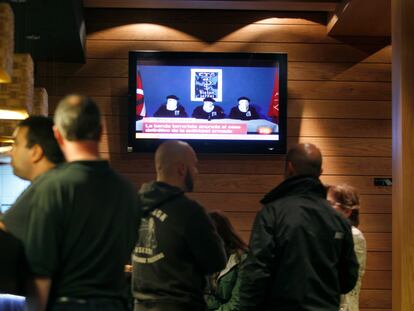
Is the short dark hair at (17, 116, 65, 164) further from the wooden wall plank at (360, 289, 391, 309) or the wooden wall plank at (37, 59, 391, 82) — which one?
the wooden wall plank at (360, 289, 391, 309)

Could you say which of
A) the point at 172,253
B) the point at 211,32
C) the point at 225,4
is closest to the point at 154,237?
the point at 172,253

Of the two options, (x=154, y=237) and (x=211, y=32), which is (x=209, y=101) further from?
(x=154, y=237)

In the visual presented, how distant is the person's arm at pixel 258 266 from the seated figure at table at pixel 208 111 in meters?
2.77

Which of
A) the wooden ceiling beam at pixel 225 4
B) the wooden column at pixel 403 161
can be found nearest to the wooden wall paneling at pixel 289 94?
the wooden ceiling beam at pixel 225 4

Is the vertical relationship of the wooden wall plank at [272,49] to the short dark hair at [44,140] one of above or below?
above

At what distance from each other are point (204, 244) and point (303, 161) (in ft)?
1.82

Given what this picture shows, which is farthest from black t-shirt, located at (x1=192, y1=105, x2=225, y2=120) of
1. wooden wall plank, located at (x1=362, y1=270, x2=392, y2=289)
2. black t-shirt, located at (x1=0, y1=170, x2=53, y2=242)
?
black t-shirt, located at (x1=0, y1=170, x2=53, y2=242)

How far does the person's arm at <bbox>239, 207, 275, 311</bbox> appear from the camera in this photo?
2.74 m

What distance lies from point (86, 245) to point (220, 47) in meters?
3.97

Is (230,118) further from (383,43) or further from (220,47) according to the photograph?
(383,43)

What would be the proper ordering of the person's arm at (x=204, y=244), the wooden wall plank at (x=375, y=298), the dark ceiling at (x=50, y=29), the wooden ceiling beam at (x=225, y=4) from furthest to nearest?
the wooden wall plank at (x=375, y=298) < the wooden ceiling beam at (x=225, y=4) < the dark ceiling at (x=50, y=29) < the person's arm at (x=204, y=244)

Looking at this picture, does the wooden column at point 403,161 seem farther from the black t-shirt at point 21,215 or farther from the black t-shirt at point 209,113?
the black t-shirt at point 21,215

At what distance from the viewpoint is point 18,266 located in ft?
6.40

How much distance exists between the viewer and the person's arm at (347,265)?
2879 millimetres
